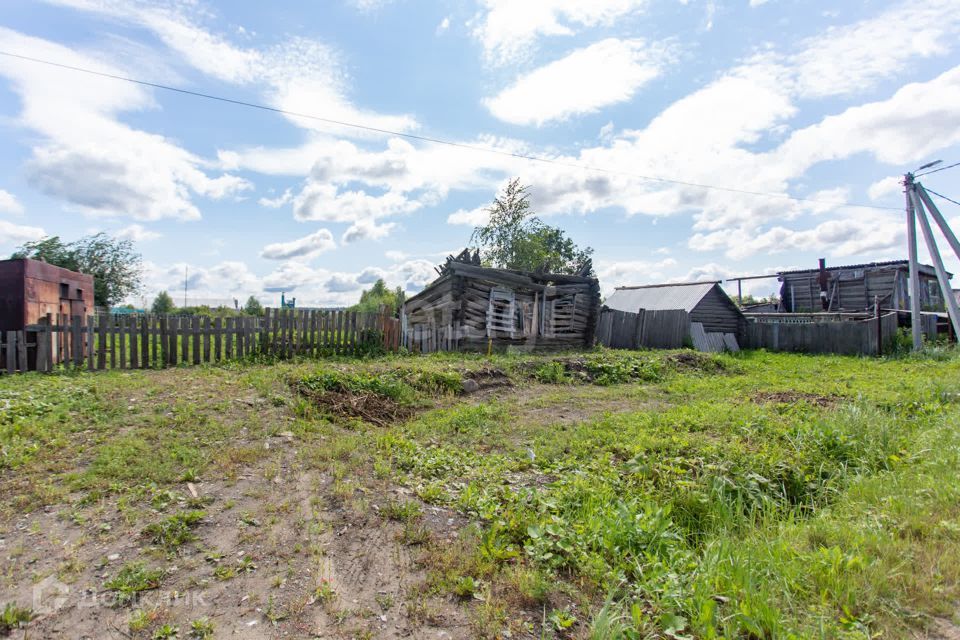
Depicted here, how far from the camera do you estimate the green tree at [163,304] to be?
38.5 meters

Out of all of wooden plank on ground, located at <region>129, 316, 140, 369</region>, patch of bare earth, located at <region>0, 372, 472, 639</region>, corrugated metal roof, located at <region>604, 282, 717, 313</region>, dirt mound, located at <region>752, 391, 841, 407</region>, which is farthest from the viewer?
corrugated metal roof, located at <region>604, 282, 717, 313</region>

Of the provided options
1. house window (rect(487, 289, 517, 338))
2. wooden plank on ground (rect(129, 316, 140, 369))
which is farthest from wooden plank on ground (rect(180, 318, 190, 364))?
house window (rect(487, 289, 517, 338))

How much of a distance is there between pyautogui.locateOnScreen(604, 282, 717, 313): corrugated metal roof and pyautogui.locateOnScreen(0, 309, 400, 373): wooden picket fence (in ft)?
45.8

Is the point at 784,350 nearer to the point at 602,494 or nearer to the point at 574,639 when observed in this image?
the point at 602,494

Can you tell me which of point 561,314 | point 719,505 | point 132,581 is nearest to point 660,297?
point 561,314

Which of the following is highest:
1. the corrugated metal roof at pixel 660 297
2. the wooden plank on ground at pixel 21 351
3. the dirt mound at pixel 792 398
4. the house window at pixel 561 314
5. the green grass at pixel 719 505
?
the corrugated metal roof at pixel 660 297

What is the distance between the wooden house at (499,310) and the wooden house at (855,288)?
15.9m

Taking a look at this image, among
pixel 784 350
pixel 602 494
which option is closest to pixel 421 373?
pixel 602 494

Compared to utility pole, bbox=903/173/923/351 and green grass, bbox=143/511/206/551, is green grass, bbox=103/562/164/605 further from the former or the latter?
utility pole, bbox=903/173/923/351

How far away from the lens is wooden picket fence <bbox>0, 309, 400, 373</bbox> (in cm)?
903

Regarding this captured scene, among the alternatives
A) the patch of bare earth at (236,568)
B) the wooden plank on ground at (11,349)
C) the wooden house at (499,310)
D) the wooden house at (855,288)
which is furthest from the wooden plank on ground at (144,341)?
the wooden house at (855,288)

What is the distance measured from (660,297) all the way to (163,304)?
1537 inches

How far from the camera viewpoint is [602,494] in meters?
4.23

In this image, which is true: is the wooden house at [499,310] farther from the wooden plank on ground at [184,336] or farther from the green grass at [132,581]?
the green grass at [132,581]
